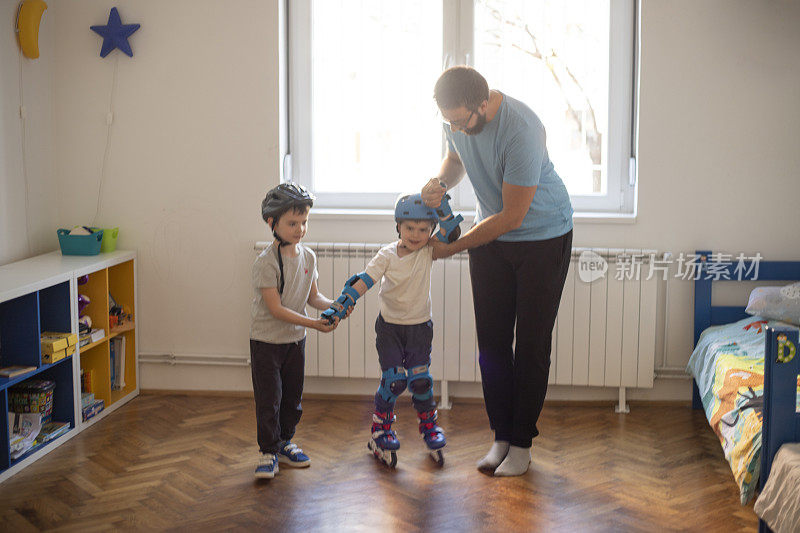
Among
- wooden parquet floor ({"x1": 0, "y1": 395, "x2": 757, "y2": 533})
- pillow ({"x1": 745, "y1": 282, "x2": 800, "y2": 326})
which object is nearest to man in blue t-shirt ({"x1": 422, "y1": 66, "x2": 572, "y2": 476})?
wooden parquet floor ({"x1": 0, "y1": 395, "x2": 757, "y2": 533})

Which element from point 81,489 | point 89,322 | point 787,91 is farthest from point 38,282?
point 787,91

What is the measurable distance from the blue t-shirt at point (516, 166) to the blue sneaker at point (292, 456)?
104 centimetres

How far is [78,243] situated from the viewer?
3627 mm

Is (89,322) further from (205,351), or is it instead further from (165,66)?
(165,66)

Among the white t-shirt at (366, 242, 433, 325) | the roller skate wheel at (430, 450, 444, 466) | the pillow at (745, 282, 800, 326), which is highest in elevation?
the white t-shirt at (366, 242, 433, 325)

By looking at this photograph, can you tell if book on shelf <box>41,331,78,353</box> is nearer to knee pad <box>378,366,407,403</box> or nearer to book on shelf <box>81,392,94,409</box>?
book on shelf <box>81,392,94,409</box>

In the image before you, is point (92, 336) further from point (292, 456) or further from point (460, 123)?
point (460, 123)

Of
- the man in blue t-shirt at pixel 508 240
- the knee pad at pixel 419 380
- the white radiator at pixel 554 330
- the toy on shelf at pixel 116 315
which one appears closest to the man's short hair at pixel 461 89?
the man in blue t-shirt at pixel 508 240

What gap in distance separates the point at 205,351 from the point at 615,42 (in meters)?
2.29

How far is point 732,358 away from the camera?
3066 millimetres

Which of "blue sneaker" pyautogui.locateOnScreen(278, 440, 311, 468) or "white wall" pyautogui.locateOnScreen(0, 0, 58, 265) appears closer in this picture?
"blue sneaker" pyautogui.locateOnScreen(278, 440, 311, 468)

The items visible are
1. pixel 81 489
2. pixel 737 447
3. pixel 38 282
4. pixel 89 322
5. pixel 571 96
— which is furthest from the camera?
pixel 571 96

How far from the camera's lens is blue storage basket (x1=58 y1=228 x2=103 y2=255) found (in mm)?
3617

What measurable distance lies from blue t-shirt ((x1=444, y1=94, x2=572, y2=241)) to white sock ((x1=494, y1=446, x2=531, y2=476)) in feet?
2.42
